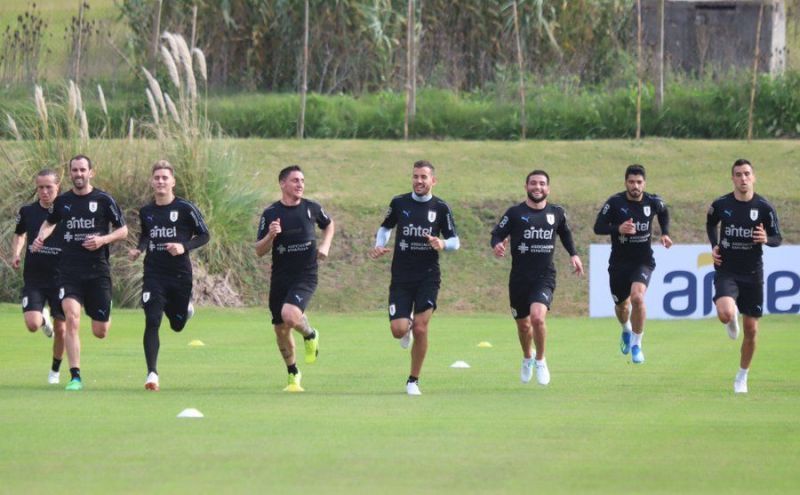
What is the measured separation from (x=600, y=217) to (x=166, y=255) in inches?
221

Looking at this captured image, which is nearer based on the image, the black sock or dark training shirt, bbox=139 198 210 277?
the black sock

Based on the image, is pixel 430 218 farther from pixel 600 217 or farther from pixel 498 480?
pixel 498 480

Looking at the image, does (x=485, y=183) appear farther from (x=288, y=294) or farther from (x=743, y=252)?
(x=288, y=294)

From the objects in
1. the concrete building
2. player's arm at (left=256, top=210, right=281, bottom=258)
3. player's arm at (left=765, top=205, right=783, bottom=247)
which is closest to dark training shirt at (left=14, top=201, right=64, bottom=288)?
player's arm at (left=256, top=210, right=281, bottom=258)

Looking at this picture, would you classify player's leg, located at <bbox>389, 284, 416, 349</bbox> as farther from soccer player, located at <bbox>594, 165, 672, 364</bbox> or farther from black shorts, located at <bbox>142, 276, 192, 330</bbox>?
soccer player, located at <bbox>594, 165, 672, 364</bbox>

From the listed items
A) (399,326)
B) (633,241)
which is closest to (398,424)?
(399,326)

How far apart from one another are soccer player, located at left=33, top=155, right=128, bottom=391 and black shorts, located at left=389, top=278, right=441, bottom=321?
2663mm

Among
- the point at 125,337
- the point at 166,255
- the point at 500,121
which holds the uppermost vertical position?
the point at 500,121

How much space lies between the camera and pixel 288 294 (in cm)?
1500

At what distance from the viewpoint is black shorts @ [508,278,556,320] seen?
1574 cm

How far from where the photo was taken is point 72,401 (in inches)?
553

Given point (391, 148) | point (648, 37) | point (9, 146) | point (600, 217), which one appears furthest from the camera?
point (648, 37)

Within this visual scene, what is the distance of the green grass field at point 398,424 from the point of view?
389 inches

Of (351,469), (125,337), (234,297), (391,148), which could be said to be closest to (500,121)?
(391,148)
